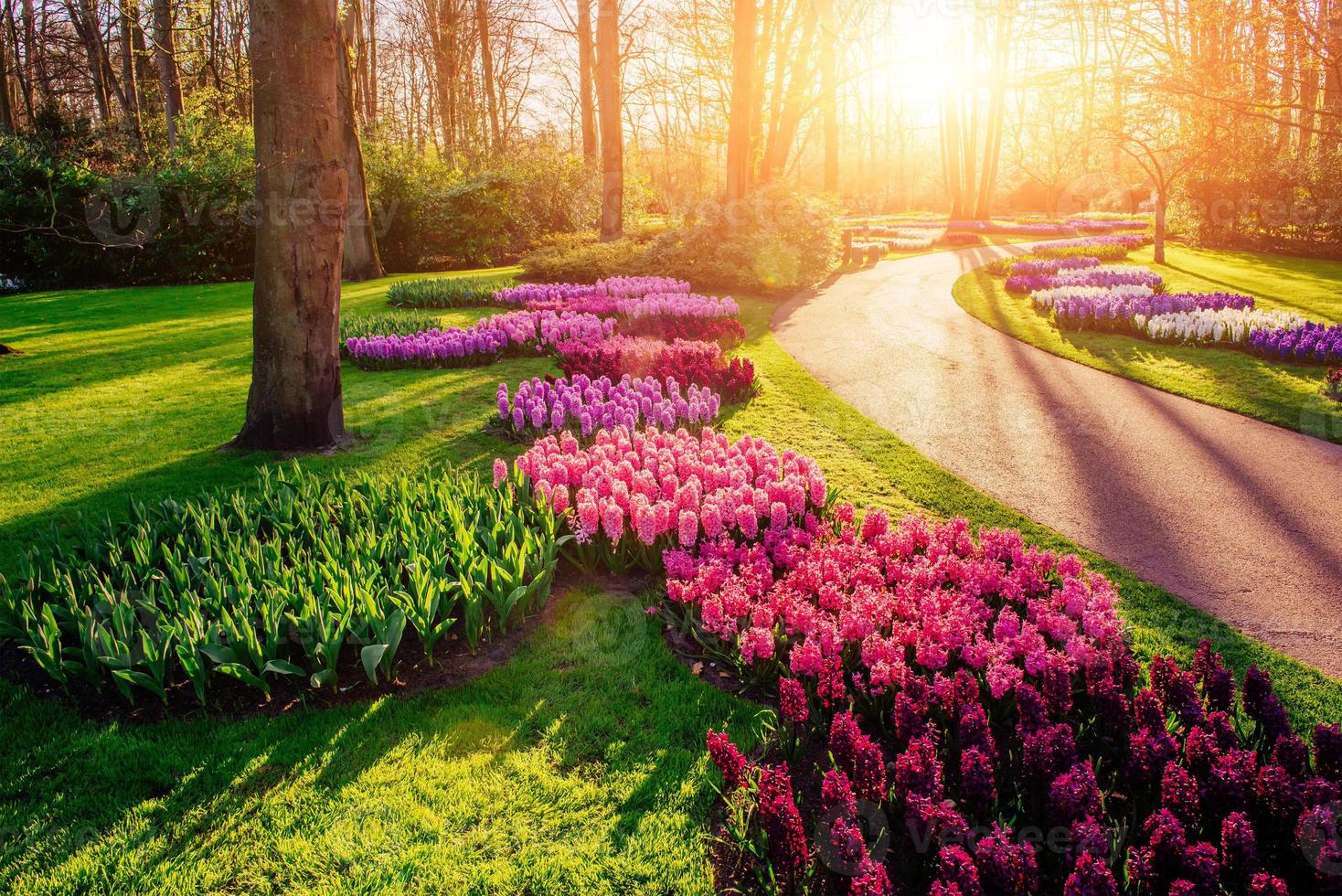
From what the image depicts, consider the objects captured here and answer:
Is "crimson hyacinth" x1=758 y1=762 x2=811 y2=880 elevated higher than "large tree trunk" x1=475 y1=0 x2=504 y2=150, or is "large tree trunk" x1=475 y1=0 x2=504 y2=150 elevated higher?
"large tree trunk" x1=475 y1=0 x2=504 y2=150

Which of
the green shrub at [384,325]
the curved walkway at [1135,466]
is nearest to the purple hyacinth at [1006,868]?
the curved walkway at [1135,466]

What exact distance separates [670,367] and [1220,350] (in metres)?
7.41

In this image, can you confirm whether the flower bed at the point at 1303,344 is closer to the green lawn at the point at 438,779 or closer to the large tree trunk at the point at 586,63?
the green lawn at the point at 438,779

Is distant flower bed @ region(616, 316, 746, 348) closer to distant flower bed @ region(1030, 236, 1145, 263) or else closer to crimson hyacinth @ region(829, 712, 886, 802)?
crimson hyacinth @ region(829, 712, 886, 802)

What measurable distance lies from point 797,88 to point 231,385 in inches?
876

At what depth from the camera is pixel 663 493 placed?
489 cm

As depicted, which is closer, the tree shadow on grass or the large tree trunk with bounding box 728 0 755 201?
the tree shadow on grass

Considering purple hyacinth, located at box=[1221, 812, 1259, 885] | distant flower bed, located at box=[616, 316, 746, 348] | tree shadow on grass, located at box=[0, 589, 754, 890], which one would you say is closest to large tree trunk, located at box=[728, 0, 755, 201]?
distant flower bed, located at box=[616, 316, 746, 348]

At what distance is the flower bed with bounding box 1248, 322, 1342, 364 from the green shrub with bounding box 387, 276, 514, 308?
11795 mm

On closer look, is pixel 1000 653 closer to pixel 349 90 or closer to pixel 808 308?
pixel 808 308

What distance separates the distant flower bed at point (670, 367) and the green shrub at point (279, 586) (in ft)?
11.3

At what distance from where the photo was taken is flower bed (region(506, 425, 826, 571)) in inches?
179

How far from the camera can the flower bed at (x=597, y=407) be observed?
22.0 feet

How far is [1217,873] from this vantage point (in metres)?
2.13
